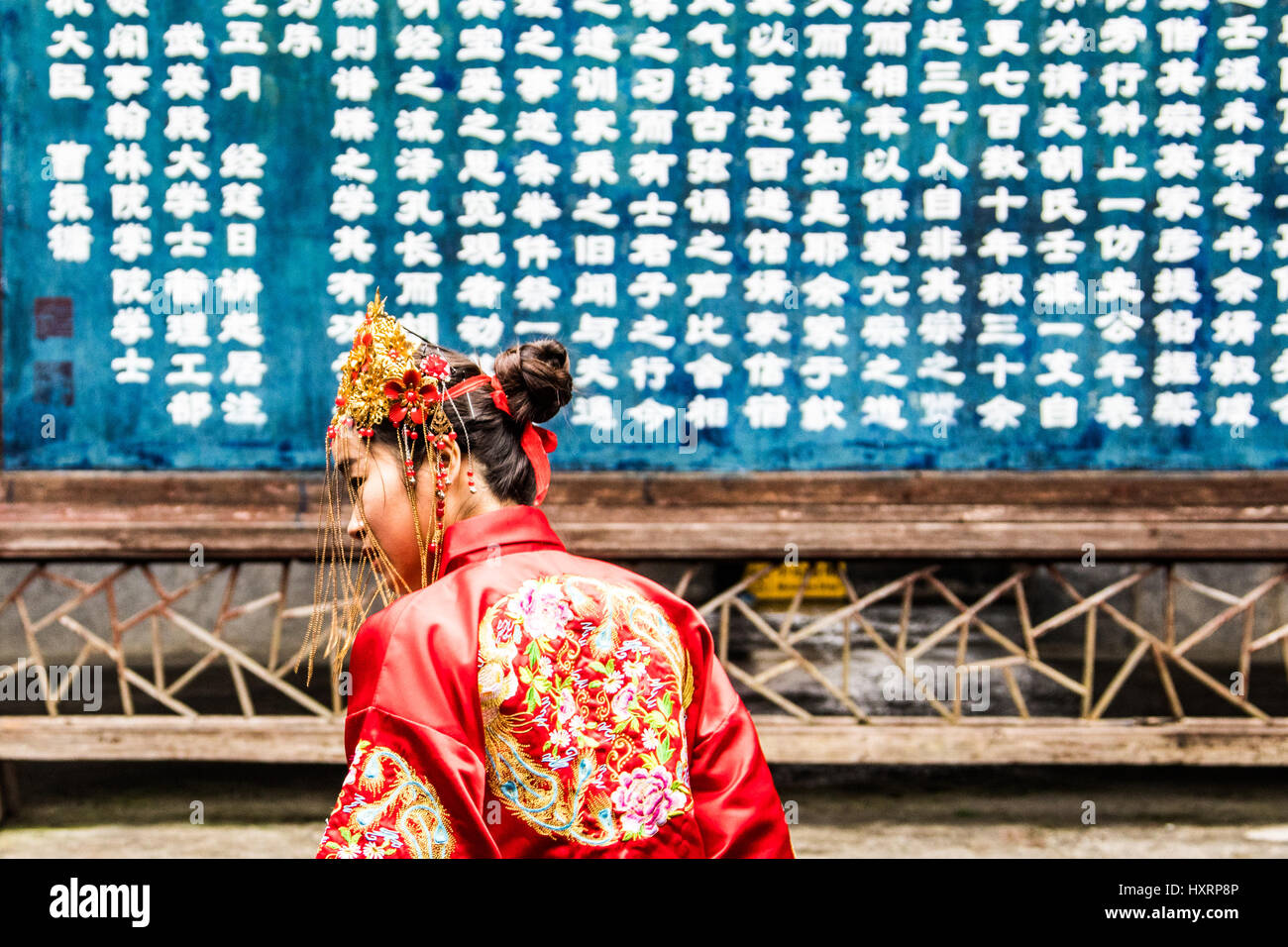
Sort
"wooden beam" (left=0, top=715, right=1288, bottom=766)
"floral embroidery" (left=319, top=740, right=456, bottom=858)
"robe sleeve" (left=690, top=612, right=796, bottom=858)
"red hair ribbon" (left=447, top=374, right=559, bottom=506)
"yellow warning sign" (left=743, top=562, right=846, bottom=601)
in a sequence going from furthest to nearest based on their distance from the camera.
→ "yellow warning sign" (left=743, top=562, right=846, bottom=601), "wooden beam" (left=0, top=715, right=1288, bottom=766), "red hair ribbon" (left=447, top=374, right=559, bottom=506), "robe sleeve" (left=690, top=612, right=796, bottom=858), "floral embroidery" (left=319, top=740, right=456, bottom=858)

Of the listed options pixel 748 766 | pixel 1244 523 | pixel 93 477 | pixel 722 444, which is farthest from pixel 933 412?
pixel 93 477

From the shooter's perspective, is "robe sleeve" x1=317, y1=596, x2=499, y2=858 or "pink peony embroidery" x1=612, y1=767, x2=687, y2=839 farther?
"pink peony embroidery" x1=612, y1=767, x2=687, y2=839

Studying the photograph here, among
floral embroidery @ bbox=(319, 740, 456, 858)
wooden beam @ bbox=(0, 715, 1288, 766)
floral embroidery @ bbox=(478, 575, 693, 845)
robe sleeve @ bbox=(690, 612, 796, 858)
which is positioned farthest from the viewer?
wooden beam @ bbox=(0, 715, 1288, 766)

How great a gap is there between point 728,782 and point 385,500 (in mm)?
673

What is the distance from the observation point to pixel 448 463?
1599 mm

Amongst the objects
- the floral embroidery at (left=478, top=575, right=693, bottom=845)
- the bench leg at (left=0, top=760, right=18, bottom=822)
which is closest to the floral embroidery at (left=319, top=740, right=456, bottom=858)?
the floral embroidery at (left=478, top=575, right=693, bottom=845)

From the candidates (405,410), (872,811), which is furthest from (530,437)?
(872,811)

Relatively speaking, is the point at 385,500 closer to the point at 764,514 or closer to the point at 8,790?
the point at 764,514

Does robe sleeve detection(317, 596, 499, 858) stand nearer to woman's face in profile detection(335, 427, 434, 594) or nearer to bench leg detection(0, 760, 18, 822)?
woman's face in profile detection(335, 427, 434, 594)

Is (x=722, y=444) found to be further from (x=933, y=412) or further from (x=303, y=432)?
(x=303, y=432)

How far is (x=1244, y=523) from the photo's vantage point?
14.5ft

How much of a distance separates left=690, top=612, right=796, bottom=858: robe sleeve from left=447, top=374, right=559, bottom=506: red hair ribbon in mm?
352

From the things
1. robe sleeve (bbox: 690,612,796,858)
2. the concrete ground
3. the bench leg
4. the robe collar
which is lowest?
the concrete ground

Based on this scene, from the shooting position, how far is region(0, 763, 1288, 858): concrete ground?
173 inches
